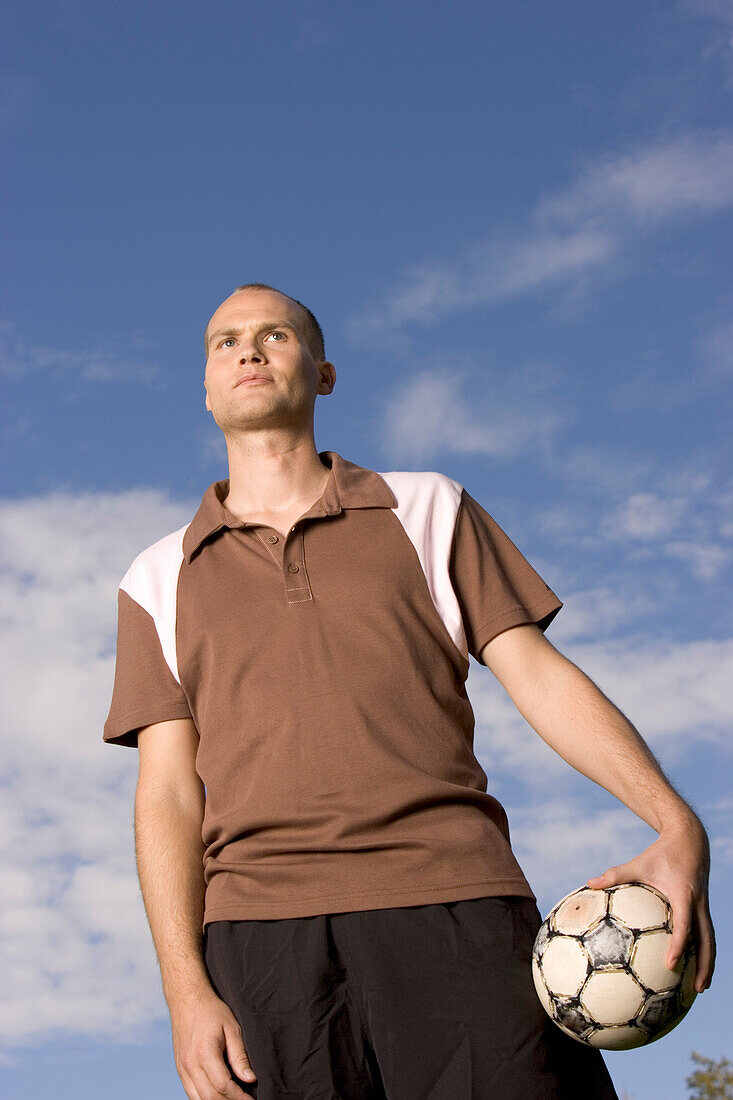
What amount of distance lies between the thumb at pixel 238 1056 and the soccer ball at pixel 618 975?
0.82 meters

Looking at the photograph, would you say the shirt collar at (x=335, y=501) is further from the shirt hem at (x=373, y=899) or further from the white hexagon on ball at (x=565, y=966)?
the white hexagon on ball at (x=565, y=966)

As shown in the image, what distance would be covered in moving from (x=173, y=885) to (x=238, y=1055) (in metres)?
0.60

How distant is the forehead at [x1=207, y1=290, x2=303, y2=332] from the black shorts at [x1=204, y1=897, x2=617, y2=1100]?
2287mm

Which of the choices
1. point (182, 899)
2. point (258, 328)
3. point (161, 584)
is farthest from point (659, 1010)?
point (258, 328)

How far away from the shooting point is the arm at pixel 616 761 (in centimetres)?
298

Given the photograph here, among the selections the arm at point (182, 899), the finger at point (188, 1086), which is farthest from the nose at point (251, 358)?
the finger at point (188, 1086)

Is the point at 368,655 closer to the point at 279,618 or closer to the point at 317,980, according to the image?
the point at 279,618

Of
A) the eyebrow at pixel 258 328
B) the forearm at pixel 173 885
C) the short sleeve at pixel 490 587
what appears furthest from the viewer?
the eyebrow at pixel 258 328

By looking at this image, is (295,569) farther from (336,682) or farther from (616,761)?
(616,761)

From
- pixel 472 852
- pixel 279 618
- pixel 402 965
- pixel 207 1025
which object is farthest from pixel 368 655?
pixel 207 1025

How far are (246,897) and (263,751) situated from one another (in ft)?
1.39

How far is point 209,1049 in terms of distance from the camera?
3.09m

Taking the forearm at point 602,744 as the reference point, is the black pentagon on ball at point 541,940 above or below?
below

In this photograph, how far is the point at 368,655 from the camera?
3449mm
